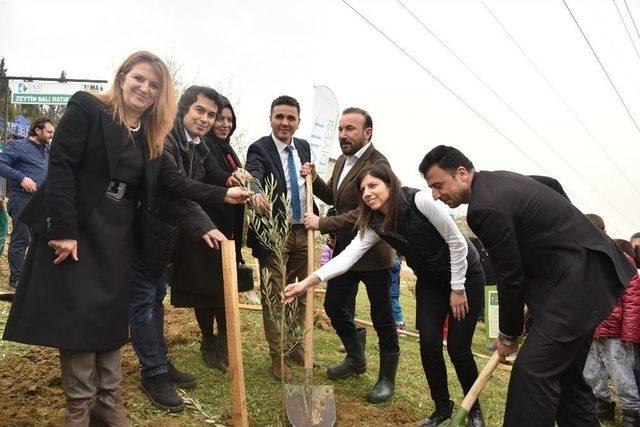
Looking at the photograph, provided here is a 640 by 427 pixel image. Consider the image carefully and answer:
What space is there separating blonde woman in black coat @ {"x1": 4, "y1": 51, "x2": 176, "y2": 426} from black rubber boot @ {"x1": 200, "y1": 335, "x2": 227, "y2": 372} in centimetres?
145

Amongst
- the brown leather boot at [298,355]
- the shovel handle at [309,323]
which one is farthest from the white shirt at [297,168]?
the brown leather boot at [298,355]

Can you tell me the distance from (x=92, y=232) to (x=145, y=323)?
1008mm

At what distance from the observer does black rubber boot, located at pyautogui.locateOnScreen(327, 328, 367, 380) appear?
4.45 metres

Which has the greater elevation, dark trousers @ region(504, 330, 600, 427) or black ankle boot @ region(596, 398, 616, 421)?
dark trousers @ region(504, 330, 600, 427)

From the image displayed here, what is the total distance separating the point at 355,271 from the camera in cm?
417

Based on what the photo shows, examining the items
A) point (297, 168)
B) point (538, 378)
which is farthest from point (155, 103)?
point (538, 378)

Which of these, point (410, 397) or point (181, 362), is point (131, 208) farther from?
point (410, 397)

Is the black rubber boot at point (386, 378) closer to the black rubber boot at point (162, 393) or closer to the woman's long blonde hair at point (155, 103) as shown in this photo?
the black rubber boot at point (162, 393)

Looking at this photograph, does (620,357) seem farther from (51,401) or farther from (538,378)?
(51,401)

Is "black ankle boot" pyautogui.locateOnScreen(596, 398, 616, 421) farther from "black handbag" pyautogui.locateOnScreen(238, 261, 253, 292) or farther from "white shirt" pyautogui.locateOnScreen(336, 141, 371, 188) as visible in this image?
"black handbag" pyautogui.locateOnScreen(238, 261, 253, 292)

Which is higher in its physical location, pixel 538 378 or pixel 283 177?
pixel 283 177

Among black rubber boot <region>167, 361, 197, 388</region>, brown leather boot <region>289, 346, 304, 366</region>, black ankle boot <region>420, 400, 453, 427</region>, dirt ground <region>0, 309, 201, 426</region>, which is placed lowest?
black ankle boot <region>420, 400, 453, 427</region>

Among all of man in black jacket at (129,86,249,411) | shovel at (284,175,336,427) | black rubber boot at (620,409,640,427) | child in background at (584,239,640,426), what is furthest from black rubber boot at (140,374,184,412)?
black rubber boot at (620,409,640,427)

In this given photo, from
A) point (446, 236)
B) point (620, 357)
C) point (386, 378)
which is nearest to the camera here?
point (446, 236)
